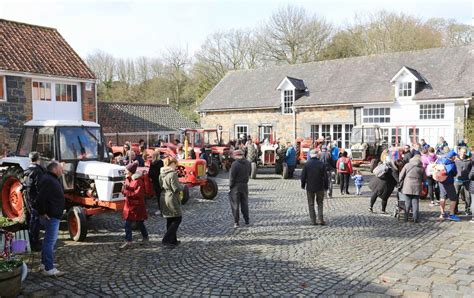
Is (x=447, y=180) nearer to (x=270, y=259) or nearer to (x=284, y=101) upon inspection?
(x=270, y=259)

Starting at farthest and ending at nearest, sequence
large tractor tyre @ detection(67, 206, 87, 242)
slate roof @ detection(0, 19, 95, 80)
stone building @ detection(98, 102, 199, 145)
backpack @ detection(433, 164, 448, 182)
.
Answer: stone building @ detection(98, 102, 199, 145)
slate roof @ detection(0, 19, 95, 80)
backpack @ detection(433, 164, 448, 182)
large tractor tyre @ detection(67, 206, 87, 242)

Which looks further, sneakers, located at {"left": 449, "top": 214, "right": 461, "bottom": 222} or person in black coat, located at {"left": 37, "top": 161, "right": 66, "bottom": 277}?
sneakers, located at {"left": 449, "top": 214, "right": 461, "bottom": 222}

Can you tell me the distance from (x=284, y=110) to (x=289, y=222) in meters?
20.0

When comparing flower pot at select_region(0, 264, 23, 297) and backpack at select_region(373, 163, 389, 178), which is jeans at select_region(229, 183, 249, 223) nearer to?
backpack at select_region(373, 163, 389, 178)

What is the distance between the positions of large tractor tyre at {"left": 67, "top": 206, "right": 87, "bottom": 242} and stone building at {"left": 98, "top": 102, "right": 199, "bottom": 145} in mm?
16577

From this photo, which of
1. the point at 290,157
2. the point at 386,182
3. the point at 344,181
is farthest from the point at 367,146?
the point at 386,182

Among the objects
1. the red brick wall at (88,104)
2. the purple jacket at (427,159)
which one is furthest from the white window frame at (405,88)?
the red brick wall at (88,104)

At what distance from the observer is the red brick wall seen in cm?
2088

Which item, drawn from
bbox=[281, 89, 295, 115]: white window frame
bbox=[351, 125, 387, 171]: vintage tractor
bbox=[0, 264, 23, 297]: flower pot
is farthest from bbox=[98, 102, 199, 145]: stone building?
bbox=[0, 264, 23, 297]: flower pot

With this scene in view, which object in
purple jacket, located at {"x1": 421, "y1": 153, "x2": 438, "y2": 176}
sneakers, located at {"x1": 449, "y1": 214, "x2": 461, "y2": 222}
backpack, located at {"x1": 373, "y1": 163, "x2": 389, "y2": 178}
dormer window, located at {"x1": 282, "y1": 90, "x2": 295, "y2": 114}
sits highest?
dormer window, located at {"x1": 282, "y1": 90, "x2": 295, "y2": 114}

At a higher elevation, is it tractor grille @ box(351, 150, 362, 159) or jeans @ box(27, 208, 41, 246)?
tractor grille @ box(351, 150, 362, 159)

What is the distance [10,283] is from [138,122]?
899 inches

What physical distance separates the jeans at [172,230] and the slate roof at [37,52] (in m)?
13.9

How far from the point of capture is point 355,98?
2514 cm
